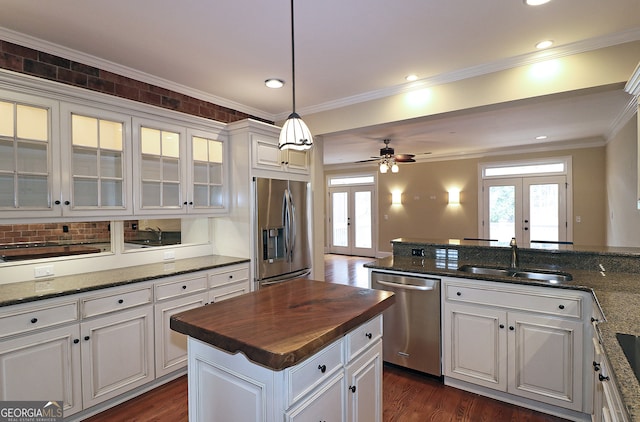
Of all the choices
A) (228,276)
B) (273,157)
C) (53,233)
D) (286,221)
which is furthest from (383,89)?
(53,233)

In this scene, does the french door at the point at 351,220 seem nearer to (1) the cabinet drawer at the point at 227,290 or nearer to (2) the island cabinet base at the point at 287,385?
(1) the cabinet drawer at the point at 227,290

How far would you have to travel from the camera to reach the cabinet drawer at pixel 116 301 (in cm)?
213

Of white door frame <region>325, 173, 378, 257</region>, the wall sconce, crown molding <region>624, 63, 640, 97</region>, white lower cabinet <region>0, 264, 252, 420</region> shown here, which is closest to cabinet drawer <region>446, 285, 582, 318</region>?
crown molding <region>624, 63, 640, 97</region>

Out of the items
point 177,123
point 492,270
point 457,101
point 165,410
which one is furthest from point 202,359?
point 457,101

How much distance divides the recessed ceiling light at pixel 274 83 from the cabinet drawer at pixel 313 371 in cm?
249

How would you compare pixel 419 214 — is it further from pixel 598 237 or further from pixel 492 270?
pixel 492 270

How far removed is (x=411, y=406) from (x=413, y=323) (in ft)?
1.99

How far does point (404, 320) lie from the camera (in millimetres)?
2709

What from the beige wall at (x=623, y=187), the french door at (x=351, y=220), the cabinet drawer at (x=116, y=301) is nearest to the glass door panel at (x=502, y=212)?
the beige wall at (x=623, y=187)

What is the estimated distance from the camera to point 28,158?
2.13 meters

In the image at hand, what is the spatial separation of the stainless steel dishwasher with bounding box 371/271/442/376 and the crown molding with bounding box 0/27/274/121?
98.6 inches

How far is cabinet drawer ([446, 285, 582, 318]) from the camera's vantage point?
2043 mm

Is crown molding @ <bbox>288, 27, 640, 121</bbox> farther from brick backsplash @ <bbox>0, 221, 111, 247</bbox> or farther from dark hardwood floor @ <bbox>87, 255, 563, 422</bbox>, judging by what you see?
brick backsplash @ <bbox>0, 221, 111, 247</bbox>

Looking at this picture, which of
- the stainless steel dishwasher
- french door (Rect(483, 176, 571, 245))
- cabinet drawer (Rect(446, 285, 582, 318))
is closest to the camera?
cabinet drawer (Rect(446, 285, 582, 318))
